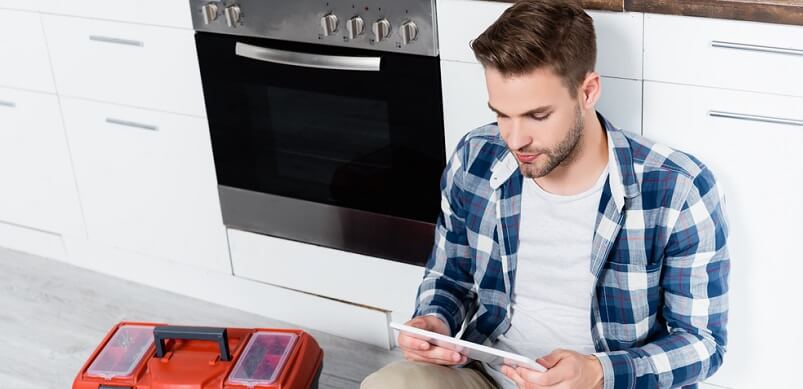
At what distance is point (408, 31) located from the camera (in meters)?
2.28

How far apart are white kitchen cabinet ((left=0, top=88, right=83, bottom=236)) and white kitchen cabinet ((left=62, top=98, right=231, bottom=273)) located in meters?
0.05

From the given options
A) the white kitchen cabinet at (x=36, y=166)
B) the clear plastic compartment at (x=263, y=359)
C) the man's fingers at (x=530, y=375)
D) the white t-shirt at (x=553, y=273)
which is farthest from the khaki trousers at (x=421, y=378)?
the white kitchen cabinet at (x=36, y=166)

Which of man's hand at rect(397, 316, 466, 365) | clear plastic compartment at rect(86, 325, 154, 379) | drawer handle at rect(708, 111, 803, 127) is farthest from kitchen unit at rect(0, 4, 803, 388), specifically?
man's hand at rect(397, 316, 466, 365)

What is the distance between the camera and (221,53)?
8.46ft

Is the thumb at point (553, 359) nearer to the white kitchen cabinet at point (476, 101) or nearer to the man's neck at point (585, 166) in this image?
the man's neck at point (585, 166)

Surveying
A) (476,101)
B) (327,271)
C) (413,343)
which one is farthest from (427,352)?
(327,271)

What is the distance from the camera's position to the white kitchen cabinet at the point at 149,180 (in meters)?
2.79

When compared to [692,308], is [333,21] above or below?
above

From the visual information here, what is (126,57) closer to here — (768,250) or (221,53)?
(221,53)

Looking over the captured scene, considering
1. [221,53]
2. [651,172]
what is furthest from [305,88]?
[651,172]

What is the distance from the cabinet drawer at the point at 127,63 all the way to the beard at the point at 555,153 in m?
1.12

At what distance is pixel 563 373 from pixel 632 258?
0.27 metres

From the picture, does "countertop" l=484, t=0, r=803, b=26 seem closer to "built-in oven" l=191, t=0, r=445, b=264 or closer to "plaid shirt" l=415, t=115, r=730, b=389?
"plaid shirt" l=415, t=115, r=730, b=389

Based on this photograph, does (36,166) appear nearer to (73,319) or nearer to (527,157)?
(73,319)
